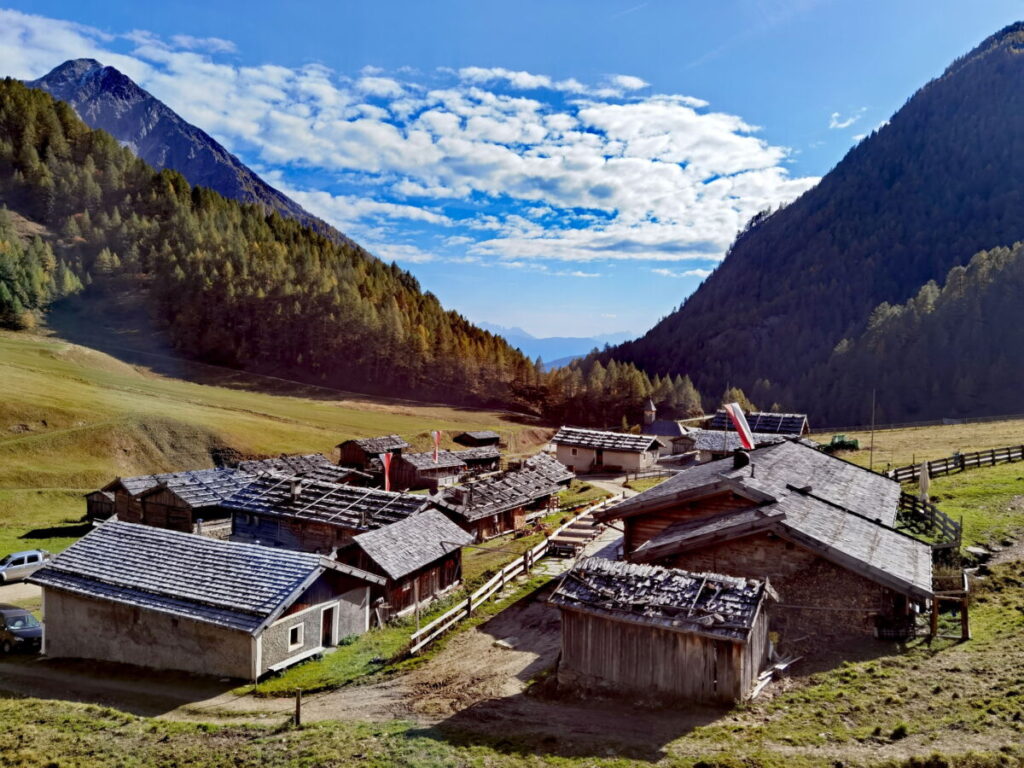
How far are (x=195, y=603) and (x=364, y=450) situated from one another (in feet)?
152

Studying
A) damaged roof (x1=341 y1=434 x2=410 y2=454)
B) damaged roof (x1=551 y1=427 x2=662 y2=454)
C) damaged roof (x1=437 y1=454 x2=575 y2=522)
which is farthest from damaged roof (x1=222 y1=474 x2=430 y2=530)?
damaged roof (x1=551 y1=427 x2=662 y2=454)

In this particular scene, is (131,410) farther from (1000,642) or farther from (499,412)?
(1000,642)

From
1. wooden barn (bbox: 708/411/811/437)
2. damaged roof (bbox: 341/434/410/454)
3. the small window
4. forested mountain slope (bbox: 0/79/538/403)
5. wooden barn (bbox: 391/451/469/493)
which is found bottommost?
the small window

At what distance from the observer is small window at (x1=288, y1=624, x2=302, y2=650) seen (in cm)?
2375

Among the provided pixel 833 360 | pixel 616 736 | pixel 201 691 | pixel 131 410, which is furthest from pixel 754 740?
pixel 833 360

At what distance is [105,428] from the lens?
61.7 m

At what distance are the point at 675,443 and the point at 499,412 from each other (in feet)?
139

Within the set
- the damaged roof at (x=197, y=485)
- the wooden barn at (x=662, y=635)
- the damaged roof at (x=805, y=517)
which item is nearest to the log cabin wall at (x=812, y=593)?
the damaged roof at (x=805, y=517)

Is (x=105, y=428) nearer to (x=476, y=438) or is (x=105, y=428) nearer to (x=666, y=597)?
(x=476, y=438)

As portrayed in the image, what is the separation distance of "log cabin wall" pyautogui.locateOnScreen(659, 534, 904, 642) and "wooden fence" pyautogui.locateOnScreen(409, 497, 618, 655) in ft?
36.3

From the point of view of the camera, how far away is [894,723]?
14133 mm

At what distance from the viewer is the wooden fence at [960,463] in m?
45.3

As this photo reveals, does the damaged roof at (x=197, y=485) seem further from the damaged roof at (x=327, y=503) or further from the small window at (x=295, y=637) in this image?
the small window at (x=295, y=637)

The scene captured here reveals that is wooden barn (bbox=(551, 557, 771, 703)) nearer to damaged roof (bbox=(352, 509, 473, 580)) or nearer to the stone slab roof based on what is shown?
damaged roof (bbox=(352, 509, 473, 580))
